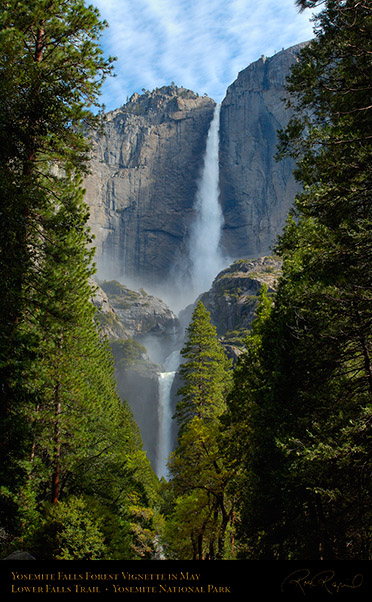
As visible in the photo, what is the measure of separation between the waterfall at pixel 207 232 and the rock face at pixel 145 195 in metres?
3.20

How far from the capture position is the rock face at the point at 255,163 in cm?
12606

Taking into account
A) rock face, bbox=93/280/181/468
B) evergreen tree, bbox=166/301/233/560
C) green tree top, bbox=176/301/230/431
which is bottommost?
evergreen tree, bbox=166/301/233/560

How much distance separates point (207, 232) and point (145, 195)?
25796 millimetres

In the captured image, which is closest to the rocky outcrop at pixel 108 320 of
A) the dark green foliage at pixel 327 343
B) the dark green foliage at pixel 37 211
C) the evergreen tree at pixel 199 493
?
the evergreen tree at pixel 199 493

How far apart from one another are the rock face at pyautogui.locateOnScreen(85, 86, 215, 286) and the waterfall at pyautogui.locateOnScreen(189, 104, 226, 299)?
3199 mm

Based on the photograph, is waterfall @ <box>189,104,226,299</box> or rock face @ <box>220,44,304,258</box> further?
waterfall @ <box>189,104,226,299</box>

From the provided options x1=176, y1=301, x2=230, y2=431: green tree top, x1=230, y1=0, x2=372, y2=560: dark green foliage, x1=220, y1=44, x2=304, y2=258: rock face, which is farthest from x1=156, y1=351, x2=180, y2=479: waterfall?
x1=220, y1=44, x2=304, y2=258: rock face

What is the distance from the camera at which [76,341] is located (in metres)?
14.9

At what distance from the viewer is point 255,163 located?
13175 centimetres

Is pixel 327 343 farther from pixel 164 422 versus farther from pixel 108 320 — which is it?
Answer: pixel 108 320

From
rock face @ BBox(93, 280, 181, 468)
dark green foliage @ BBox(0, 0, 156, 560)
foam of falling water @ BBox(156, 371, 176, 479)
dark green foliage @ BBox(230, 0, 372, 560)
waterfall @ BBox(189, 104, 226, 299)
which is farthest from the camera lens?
waterfall @ BBox(189, 104, 226, 299)

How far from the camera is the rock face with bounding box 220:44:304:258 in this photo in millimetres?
126062

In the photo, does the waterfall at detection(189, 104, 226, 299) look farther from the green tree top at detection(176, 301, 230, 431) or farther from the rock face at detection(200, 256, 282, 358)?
the green tree top at detection(176, 301, 230, 431)

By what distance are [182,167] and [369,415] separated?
139336mm
